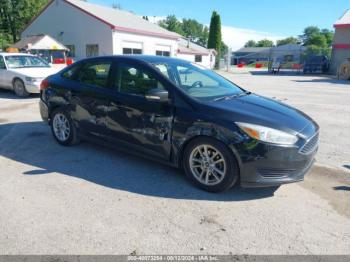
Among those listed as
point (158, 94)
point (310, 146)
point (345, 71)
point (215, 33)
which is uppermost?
point (215, 33)

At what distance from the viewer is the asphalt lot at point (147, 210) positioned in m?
2.87

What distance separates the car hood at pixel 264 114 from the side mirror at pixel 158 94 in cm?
59

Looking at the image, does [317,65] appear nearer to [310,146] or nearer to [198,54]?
[198,54]

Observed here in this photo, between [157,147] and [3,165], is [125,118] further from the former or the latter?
[3,165]

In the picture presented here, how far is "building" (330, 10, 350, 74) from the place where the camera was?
2923cm

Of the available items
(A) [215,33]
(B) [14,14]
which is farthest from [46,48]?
(A) [215,33]

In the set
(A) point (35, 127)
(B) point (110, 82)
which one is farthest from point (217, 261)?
(A) point (35, 127)

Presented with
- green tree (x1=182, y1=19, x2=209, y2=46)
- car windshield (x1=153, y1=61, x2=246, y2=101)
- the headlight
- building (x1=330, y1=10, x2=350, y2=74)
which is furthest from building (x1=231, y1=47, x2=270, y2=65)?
the headlight

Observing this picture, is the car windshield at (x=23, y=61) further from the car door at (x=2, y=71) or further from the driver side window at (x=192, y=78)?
the driver side window at (x=192, y=78)

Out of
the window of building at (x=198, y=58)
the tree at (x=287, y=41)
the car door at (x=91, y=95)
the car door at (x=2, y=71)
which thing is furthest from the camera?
the tree at (x=287, y=41)

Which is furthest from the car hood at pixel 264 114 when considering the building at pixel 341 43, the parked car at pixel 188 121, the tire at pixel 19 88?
the building at pixel 341 43

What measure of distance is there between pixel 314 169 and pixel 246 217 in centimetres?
196

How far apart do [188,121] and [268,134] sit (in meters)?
0.94

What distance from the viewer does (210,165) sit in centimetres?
374
